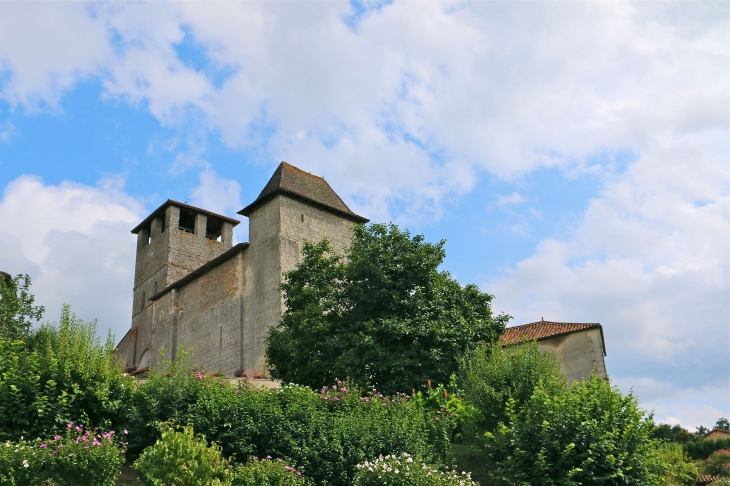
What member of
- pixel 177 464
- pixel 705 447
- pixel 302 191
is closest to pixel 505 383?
pixel 177 464

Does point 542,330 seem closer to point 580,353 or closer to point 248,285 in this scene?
point 580,353

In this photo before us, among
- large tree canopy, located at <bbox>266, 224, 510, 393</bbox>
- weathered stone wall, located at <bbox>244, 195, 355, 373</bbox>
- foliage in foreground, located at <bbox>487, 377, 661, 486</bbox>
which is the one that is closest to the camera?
foliage in foreground, located at <bbox>487, 377, 661, 486</bbox>

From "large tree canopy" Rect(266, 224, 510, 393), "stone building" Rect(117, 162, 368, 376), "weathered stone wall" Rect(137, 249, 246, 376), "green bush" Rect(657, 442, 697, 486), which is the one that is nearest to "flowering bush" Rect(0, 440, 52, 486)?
"large tree canopy" Rect(266, 224, 510, 393)

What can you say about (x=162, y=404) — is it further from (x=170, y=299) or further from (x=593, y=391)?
(x=170, y=299)

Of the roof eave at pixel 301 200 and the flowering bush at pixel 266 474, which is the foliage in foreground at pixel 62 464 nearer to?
the flowering bush at pixel 266 474

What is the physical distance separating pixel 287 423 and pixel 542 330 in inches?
645

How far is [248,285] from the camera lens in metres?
31.2

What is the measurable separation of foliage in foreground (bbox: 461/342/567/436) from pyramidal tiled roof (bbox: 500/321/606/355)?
967cm

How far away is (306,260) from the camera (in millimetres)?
23656

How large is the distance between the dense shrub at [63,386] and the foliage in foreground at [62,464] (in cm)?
150

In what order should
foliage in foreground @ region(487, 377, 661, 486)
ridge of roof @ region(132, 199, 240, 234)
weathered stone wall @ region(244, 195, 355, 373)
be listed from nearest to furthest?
foliage in foreground @ region(487, 377, 661, 486)
weathered stone wall @ region(244, 195, 355, 373)
ridge of roof @ region(132, 199, 240, 234)

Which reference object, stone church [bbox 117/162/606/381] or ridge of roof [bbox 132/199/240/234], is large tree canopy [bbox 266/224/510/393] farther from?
ridge of roof [bbox 132/199/240/234]

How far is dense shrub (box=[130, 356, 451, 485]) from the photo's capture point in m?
13.4

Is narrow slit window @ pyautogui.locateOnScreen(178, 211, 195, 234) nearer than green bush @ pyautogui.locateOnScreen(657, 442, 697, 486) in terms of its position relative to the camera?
No
